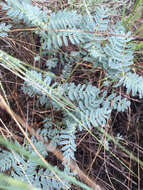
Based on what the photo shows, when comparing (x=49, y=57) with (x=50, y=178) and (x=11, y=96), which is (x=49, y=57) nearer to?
(x=11, y=96)

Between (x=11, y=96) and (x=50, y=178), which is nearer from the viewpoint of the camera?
(x=50, y=178)

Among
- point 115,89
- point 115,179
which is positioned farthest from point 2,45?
point 115,179

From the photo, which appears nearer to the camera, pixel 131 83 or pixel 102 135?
pixel 131 83

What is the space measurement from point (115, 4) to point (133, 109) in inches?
33.8

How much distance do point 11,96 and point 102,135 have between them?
681mm

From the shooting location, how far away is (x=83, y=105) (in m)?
1.26

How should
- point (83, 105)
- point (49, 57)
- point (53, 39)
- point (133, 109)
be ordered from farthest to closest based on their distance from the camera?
1. point (133, 109)
2. point (49, 57)
3. point (83, 105)
4. point (53, 39)

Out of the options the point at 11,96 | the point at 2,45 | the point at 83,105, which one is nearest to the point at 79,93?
the point at 83,105

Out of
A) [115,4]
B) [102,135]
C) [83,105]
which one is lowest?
[102,135]

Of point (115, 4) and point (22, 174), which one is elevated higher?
point (115, 4)

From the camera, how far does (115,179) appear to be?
144 cm

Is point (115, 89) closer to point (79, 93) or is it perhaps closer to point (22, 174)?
point (79, 93)

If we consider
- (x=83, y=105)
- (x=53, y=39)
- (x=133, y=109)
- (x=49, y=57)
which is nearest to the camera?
(x=53, y=39)

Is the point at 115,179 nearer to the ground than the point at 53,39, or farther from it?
nearer to the ground
